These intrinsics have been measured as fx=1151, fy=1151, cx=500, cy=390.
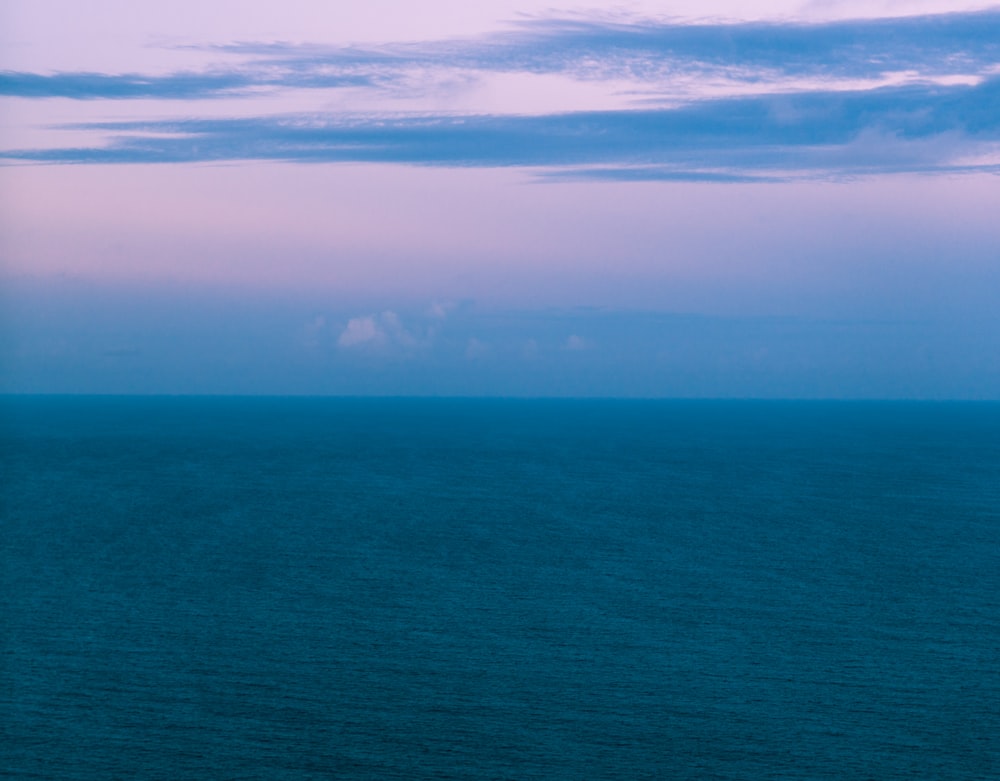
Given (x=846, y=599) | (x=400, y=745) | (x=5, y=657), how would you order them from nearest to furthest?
(x=400, y=745) < (x=5, y=657) < (x=846, y=599)

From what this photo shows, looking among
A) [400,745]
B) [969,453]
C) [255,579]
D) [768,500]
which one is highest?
[400,745]

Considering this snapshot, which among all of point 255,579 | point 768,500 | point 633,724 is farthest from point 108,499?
point 633,724

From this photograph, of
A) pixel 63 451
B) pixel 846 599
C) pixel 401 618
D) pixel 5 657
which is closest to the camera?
pixel 5 657

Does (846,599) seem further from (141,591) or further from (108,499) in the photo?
(108,499)

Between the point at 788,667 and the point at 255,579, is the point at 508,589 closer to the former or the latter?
the point at 255,579

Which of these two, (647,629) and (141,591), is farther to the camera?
(141,591)

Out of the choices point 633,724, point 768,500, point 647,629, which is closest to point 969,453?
point 768,500

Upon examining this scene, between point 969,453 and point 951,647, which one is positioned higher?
point 951,647
